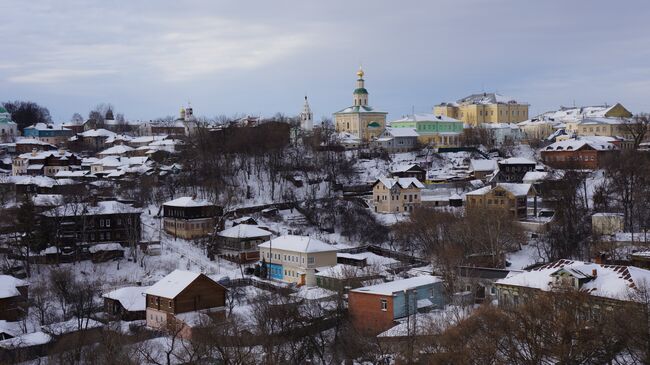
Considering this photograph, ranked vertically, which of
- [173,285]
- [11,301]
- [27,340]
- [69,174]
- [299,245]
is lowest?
[27,340]

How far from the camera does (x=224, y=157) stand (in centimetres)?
5481

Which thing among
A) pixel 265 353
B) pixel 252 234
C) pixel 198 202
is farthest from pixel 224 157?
pixel 265 353

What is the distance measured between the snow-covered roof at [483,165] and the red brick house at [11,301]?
34.8 m

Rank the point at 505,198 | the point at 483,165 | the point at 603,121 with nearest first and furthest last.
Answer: the point at 505,198
the point at 483,165
the point at 603,121

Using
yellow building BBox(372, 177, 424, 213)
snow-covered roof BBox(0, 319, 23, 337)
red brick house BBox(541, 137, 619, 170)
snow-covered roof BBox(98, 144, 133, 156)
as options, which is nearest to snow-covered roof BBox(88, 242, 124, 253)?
snow-covered roof BBox(0, 319, 23, 337)

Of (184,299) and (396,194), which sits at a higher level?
(396,194)

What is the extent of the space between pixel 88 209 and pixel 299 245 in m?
12.1

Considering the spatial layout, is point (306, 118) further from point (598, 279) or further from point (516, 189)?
point (598, 279)

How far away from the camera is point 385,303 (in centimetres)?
2758

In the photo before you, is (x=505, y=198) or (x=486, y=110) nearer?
(x=505, y=198)

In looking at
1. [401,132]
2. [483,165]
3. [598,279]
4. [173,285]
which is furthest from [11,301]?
[401,132]

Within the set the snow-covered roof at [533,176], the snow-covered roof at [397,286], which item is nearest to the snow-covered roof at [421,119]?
the snow-covered roof at [533,176]

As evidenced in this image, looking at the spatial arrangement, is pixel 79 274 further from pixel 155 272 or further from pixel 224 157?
pixel 224 157

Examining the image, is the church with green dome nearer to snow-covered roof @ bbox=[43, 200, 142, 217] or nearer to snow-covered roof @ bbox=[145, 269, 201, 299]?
snow-covered roof @ bbox=[43, 200, 142, 217]
